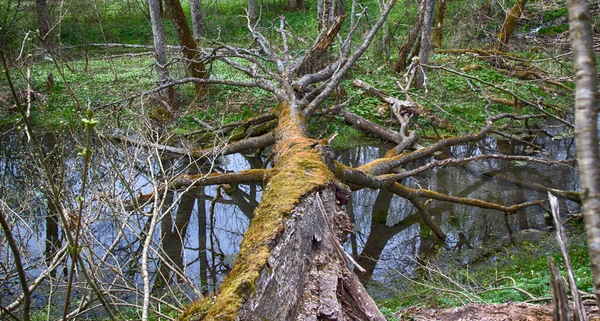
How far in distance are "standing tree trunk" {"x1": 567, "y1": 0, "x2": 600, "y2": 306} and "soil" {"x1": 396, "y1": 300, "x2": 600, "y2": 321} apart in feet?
6.66

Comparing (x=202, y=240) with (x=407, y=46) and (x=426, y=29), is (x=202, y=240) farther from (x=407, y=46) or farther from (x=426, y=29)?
(x=407, y=46)

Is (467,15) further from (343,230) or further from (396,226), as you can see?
(343,230)

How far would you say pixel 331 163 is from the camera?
210 inches

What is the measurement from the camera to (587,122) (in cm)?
100

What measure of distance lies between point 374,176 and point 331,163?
3.89ft

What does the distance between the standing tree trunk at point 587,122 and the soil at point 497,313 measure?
2.03 metres

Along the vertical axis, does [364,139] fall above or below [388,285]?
above

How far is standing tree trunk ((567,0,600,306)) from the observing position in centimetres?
97

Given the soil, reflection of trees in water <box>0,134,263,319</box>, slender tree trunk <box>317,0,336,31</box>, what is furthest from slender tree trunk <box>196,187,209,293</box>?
slender tree trunk <box>317,0,336,31</box>

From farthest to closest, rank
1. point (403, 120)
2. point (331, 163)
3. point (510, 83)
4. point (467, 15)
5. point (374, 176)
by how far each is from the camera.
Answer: point (467, 15) → point (510, 83) → point (403, 120) → point (374, 176) → point (331, 163)

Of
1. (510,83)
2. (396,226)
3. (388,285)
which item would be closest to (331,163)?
(388,285)

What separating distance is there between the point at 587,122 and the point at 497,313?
2.34 metres

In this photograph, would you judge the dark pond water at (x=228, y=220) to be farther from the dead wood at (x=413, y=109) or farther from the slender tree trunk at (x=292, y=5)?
the slender tree trunk at (x=292, y=5)

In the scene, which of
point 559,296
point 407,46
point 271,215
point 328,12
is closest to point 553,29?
point 407,46
